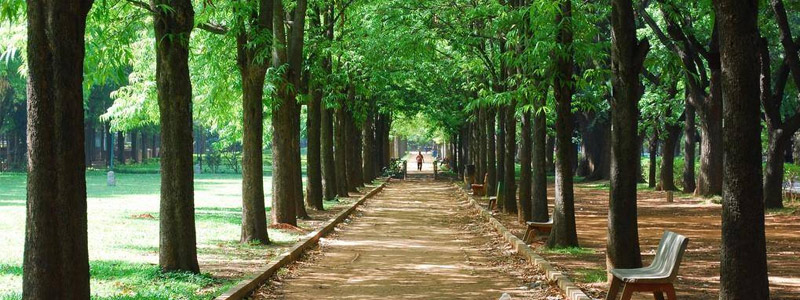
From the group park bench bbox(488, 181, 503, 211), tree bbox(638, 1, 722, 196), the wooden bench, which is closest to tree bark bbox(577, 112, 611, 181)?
tree bbox(638, 1, 722, 196)

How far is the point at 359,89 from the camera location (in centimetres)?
3356

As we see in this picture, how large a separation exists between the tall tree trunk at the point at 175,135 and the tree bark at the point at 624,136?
17.2 ft

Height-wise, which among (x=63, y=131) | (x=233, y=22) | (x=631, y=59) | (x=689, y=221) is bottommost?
(x=689, y=221)

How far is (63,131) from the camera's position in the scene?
793 cm

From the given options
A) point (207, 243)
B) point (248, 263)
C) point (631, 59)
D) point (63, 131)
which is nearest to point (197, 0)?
point (207, 243)

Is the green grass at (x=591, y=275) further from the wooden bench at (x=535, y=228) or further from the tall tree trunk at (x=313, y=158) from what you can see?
the tall tree trunk at (x=313, y=158)

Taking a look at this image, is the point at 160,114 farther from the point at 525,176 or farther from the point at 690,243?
the point at 525,176

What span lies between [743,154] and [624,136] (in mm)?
4732

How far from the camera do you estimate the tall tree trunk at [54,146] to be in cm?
786

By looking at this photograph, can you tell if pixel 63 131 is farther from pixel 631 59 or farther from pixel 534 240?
pixel 534 240

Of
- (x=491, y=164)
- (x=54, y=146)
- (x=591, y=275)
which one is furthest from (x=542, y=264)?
(x=491, y=164)

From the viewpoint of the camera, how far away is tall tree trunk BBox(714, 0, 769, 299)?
789 cm

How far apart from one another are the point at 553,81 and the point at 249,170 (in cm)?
555

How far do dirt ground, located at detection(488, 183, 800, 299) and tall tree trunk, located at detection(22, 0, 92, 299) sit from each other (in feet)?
20.3
